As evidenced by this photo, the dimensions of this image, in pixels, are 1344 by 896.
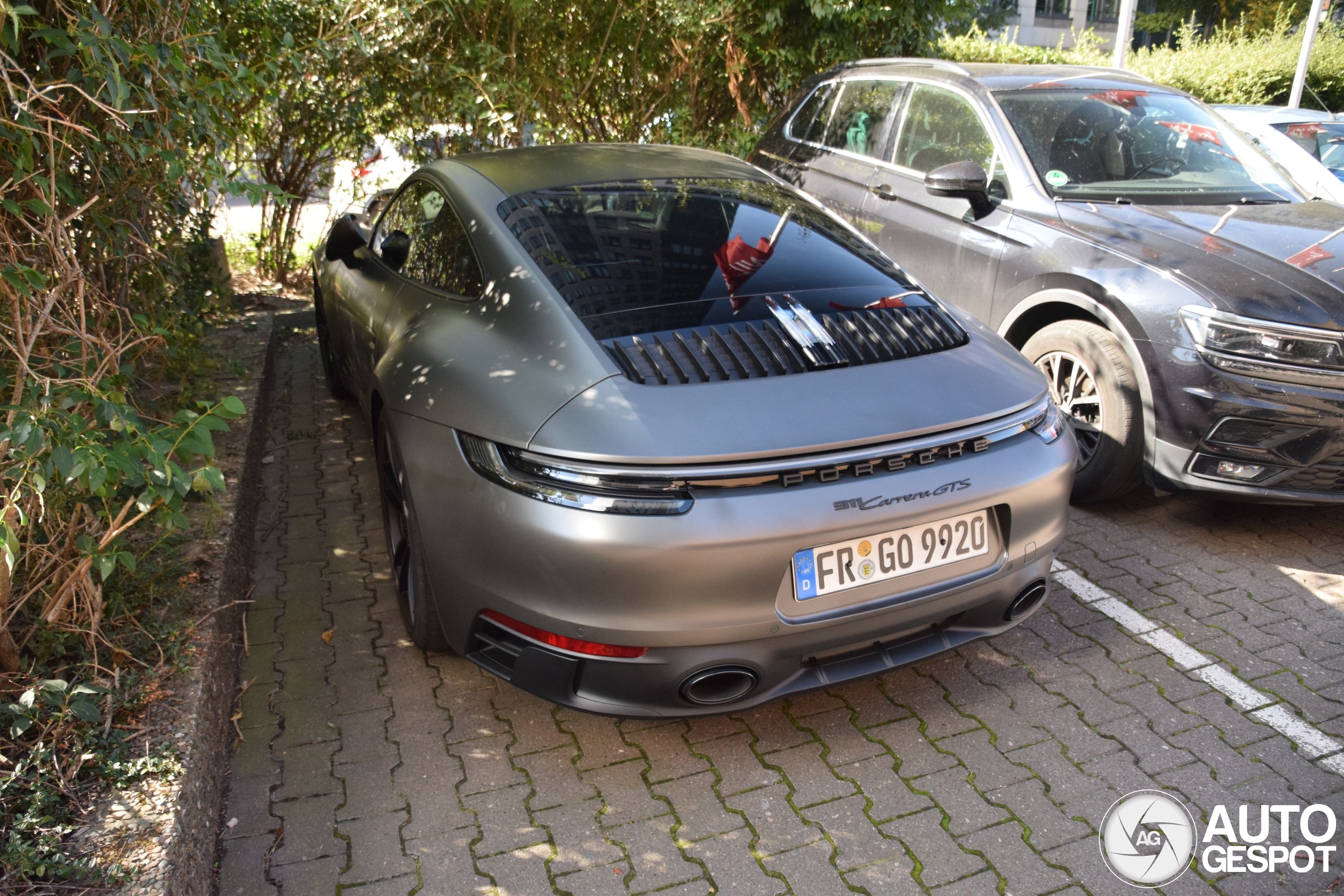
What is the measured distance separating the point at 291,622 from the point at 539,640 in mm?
1519

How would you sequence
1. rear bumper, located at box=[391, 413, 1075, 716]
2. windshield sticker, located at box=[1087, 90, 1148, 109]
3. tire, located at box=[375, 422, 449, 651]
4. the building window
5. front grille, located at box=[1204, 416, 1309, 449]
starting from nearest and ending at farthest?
rear bumper, located at box=[391, 413, 1075, 716], tire, located at box=[375, 422, 449, 651], front grille, located at box=[1204, 416, 1309, 449], windshield sticker, located at box=[1087, 90, 1148, 109], the building window

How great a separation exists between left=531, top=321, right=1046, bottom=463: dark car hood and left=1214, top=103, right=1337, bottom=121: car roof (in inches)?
318

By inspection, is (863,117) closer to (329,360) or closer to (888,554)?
(329,360)

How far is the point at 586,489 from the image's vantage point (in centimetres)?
247

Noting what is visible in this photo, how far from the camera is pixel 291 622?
12.1 feet

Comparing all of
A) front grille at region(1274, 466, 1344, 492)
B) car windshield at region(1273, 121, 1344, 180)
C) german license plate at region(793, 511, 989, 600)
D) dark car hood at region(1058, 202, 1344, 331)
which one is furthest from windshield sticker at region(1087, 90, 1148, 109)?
car windshield at region(1273, 121, 1344, 180)

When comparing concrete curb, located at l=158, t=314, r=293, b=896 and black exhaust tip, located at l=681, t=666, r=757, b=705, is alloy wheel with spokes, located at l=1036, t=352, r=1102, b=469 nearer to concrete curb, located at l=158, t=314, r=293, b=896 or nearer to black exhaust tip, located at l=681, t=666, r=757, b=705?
black exhaust tip, located at l=681, t=666, r=757, b=705

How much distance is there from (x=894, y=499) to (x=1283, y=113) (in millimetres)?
9567

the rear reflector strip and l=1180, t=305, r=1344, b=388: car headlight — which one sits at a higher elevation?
l=1180, t=305, r=1344, b=388: car headlight

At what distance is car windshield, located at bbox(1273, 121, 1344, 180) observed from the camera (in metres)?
8.63

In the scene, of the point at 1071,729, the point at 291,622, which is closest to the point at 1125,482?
the point at 1071,729

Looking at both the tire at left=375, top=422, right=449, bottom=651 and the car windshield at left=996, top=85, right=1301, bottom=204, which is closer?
the tire at left=375, top=422, right=449, bottom=651

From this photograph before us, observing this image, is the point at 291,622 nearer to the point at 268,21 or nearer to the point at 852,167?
the point at 852,167

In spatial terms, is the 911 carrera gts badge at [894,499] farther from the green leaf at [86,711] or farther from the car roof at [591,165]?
the green leaf at [86,711]
